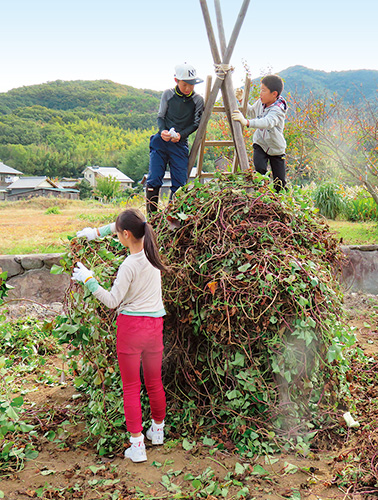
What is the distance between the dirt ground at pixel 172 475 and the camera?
2369 millimetres

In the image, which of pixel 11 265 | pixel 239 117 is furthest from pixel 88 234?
pixel 11 265

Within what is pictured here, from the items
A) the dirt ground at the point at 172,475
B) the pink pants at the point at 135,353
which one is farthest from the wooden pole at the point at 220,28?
the dirt ground at the point at 172,475

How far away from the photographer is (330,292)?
3137 millimetres

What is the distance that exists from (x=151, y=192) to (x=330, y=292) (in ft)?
6.53

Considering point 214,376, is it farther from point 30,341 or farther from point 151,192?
point 30,341

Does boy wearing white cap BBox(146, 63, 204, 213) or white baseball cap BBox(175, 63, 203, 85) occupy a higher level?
white baseball cap BBox(175, 63, 203, 85)

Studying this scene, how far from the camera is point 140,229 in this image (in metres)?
2.62

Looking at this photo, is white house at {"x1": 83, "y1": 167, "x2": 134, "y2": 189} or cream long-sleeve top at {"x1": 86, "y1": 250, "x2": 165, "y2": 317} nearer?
cream long-sleeve top at {"x1": 86, "y1": 250, "x2": 165, "y2": 317}

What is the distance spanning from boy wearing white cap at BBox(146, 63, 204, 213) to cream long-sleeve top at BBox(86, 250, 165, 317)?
1658mm

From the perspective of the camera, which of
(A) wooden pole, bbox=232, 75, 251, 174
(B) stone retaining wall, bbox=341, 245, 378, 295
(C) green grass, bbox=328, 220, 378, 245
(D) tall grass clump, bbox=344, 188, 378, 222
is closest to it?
(A) wooden pole, bbox=232, 75, 251, 174

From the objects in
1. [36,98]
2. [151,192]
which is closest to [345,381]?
[151,192]

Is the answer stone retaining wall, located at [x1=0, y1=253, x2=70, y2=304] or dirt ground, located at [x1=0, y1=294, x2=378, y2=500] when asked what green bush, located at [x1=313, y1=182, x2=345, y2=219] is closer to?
stone retaining wall, located at [x1=0, y1=253, x2=70, y2=304]

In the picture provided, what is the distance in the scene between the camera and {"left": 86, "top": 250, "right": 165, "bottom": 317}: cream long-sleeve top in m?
2.57

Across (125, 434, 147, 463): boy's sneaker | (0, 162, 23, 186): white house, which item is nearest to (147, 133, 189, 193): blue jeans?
(125, 434, 147, 463): boy's sneaker
